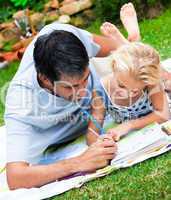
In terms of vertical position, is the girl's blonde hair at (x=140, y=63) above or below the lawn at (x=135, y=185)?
above

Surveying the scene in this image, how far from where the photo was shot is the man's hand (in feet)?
11.7

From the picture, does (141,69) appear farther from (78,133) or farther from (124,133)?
(78,133)

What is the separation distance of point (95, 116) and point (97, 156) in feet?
1.49

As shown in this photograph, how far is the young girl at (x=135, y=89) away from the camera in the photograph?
3.80 meters

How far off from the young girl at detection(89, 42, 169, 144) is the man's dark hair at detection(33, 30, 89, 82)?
0.48 metres

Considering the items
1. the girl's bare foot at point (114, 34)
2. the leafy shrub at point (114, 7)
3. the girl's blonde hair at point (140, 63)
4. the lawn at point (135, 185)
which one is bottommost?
the leafy shrub at point (114, 7)

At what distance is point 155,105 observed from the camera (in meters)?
3.95

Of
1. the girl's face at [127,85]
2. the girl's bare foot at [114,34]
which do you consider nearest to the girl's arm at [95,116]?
the girl's face at [127,85]

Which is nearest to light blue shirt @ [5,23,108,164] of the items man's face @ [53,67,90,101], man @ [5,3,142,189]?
man @ [5,3,142,189]

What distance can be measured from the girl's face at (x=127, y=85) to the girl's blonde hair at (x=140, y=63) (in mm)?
28

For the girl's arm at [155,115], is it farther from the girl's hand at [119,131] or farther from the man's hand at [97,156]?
the man's hand at [97,156]

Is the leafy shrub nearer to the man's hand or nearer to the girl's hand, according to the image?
the girl's hand

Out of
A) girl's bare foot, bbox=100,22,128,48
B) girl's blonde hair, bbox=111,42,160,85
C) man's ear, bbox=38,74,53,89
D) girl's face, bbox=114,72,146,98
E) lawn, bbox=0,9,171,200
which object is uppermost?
man's ear, bbox=38,74,53,89

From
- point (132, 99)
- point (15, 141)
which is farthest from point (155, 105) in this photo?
point (15, 141)
